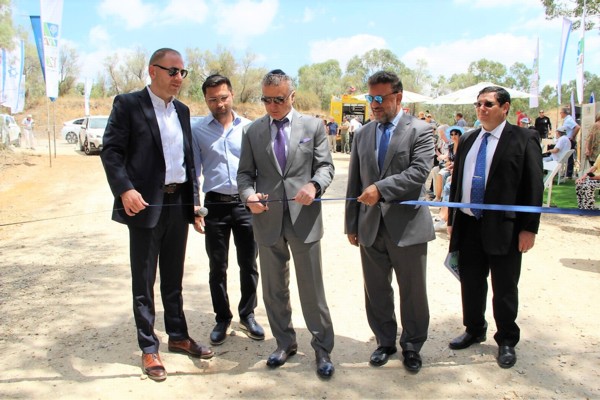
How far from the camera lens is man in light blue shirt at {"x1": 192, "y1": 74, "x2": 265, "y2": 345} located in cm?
398

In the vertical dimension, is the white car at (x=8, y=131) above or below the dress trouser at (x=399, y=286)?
above

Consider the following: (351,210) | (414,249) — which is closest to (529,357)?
(414,249)

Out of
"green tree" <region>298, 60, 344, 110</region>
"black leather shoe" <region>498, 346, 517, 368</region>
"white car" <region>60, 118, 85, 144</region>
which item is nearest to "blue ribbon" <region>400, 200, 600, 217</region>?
"black leather shoe" <region>498, 346, 517, 368</region>

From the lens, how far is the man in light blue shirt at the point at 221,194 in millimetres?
3979

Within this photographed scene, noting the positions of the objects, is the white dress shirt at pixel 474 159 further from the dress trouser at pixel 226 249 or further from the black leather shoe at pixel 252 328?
the black leather shoe at pixel 252 328

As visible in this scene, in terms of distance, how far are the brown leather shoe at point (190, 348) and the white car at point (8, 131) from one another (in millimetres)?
20184

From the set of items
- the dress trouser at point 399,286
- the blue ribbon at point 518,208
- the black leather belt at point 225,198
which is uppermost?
the blue ribbon at point 518,208

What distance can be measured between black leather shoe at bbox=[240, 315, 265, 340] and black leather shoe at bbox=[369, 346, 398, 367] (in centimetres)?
95

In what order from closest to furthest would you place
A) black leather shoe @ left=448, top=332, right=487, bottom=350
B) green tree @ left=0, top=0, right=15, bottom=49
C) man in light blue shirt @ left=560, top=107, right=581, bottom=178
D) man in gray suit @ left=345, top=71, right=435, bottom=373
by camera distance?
man in gray suit @ left=345, top=71, right=435, bottom=373 < black leather shoe @ left=448, top=332, right=487, bottom=350 < man in light blue shirt @ left=560, top=107, right=581, bottom=178 < green tree @ left=0, top=0, right=15, bottom=49

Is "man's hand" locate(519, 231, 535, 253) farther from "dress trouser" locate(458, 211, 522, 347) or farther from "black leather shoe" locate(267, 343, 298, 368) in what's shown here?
"black leather shoe" locate(267, 343, 298, 368)

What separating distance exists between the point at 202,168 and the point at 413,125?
69.9 inches

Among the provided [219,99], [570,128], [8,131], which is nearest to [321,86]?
[8,131]

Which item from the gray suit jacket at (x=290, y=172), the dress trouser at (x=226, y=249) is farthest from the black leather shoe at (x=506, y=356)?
the dress trouser at (x=226, y=249)

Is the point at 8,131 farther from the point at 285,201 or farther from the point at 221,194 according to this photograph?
the point at 285,201
